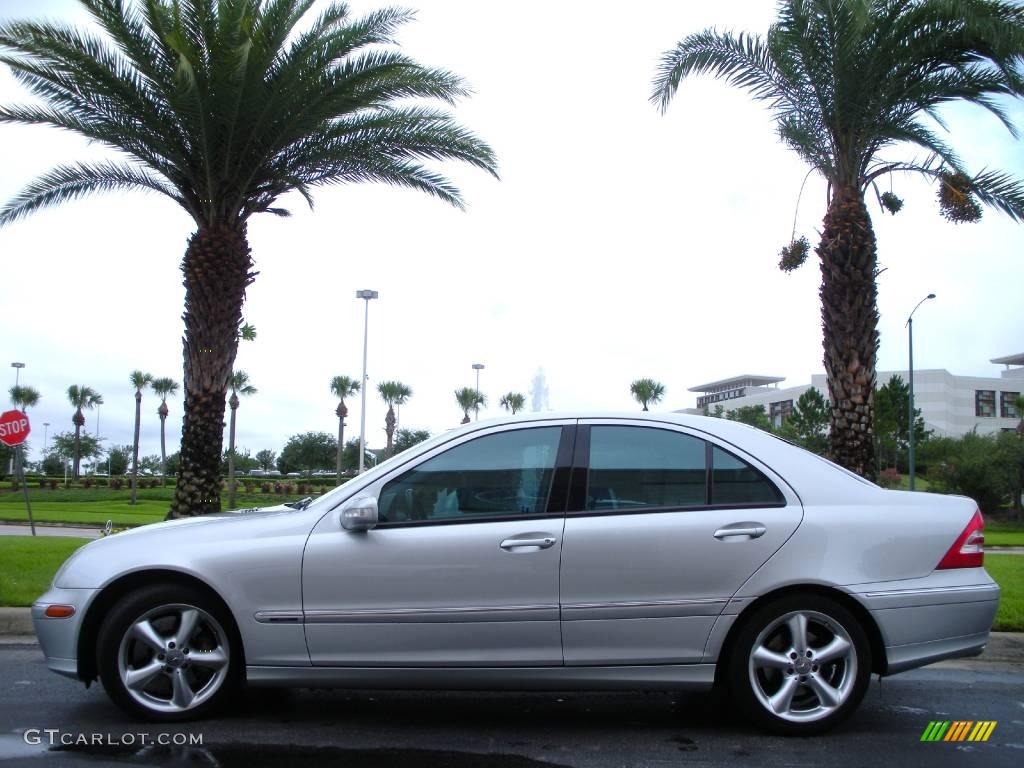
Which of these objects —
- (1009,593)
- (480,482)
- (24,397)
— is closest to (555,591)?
(480,482)

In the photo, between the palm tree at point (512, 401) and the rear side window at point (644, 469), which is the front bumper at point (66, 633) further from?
the palm tree at point (512, 401)

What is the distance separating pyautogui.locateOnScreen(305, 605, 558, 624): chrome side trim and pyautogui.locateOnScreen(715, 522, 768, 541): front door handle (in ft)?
2.79

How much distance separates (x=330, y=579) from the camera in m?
4.41

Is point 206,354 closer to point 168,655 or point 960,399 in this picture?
point 168,655

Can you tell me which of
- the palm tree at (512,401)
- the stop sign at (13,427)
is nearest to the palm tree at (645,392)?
the palm tree at (512,401)

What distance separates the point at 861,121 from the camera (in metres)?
11.1

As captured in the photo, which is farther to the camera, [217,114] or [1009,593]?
[217,114]

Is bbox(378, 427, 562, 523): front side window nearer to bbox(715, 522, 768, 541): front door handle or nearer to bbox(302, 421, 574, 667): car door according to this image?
bbox(302, 421, 574, 667): car door

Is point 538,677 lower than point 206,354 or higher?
lower

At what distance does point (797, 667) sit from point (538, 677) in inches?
47.5

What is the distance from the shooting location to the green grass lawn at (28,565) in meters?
7.53

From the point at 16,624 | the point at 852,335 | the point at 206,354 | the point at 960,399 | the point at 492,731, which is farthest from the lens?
the point at 960,399

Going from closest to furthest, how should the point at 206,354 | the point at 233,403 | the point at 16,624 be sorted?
1. the point at 16,624
2. the point at 206,354
3. the point at 233,403

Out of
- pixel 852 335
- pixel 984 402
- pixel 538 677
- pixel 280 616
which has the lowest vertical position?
pixel 538 677
